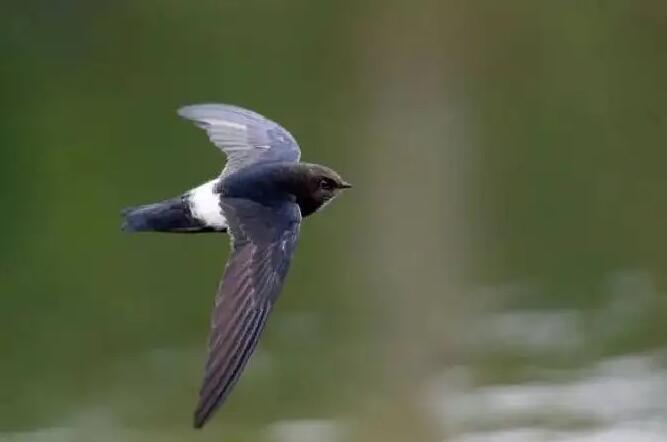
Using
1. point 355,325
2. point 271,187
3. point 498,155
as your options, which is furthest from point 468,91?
point 271,187

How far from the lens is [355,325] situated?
437 centimetres

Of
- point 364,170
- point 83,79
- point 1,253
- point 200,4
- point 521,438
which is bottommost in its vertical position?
point 521,438

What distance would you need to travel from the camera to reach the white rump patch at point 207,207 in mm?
2516

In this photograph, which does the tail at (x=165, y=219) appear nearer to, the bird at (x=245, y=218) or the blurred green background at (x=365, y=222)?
the bird at (x=245, y=218)

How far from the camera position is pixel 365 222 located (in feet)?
16.1

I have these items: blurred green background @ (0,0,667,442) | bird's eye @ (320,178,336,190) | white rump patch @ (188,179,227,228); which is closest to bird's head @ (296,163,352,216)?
bird's eye @ (320,178,336,190)

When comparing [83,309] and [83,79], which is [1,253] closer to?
[83,309]

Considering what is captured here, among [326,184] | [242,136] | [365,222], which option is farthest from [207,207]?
[365,222]

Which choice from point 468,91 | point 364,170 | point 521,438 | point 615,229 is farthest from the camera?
point 468,91

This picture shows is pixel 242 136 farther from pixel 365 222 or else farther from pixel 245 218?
pixel 365 222

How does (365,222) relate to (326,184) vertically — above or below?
above

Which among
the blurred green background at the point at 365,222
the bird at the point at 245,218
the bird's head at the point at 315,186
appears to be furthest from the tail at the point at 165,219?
the blurred green background at the point at 365,222

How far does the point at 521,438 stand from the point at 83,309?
4.26 feet

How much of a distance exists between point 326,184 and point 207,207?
0.62 ft
